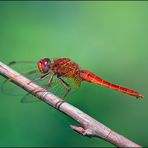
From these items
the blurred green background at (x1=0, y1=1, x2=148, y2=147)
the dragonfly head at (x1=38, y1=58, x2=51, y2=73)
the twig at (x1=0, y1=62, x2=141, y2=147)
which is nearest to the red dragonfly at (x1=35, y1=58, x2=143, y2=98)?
the dragonfly head at (x1=38, y1=58, x2=51, y2=73)

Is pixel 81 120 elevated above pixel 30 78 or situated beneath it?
elevated above

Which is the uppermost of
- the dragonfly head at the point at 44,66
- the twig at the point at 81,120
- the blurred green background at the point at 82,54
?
the twig at the point at 81,120

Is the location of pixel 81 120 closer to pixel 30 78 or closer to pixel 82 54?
pixel 30 78

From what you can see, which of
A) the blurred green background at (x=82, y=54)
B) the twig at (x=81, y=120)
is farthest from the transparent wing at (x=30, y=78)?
the blurred green background at (x=82, y=54)

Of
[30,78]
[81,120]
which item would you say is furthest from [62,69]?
[81,120]

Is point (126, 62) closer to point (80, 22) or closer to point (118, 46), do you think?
point (118, 46)

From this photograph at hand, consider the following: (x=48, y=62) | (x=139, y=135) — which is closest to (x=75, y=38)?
(x=139, y=135)

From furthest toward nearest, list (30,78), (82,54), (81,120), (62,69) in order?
1. (82,54)
2. (62,69)
3. (30,78)
4. (81,120)

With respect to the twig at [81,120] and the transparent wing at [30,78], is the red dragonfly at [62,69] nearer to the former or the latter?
the transparent wing at [30,78]
